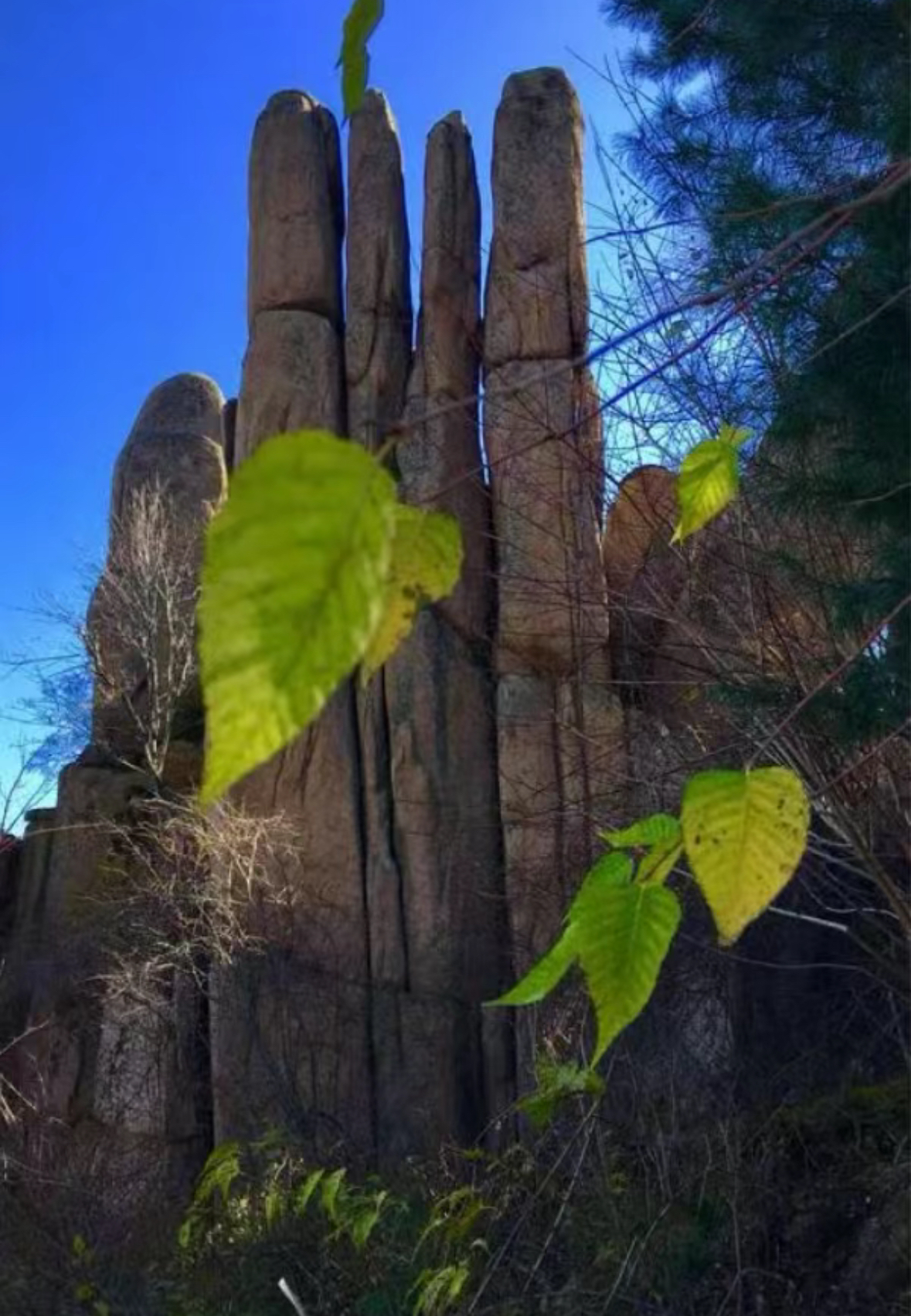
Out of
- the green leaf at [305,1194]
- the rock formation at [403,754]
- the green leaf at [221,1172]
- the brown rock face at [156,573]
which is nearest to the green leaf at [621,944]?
the green leaf at [305,1194]

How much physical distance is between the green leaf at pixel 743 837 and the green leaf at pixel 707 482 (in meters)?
0.30

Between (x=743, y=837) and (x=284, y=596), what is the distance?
312mm

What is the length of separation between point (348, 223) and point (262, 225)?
70 centimetres

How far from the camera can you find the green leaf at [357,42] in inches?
32.8

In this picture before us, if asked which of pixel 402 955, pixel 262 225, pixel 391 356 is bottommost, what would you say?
pixel 402 955

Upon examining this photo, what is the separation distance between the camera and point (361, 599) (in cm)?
37

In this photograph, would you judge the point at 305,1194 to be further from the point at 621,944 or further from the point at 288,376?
the point at 288,376

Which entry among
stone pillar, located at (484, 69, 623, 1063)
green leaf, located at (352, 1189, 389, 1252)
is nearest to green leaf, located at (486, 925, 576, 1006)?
green leaf, located at (352, 1189, 389, 1252)

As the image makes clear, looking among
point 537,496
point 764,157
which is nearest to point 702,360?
point 764,157

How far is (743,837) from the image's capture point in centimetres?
62

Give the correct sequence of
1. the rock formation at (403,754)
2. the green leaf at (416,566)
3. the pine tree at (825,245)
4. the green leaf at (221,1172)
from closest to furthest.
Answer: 1. the green leaf at (416,566)
2. the pine tree at (825,245)
3. the green leaf at (221,1172)
4. the rock formation at (403,754)

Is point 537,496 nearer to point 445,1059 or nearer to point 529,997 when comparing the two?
point 445,1059

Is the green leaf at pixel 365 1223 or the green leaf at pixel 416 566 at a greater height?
the green leaf at pixel 416 566

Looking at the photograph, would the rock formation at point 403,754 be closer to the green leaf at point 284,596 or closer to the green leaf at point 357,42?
the green leaf at point 357,42
